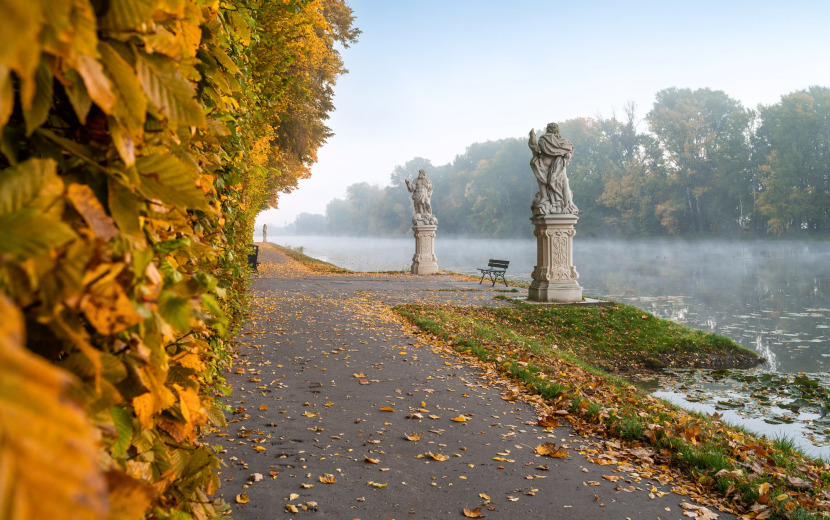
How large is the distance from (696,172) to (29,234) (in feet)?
226

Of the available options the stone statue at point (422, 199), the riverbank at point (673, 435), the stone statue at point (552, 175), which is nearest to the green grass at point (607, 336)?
the riverbank at point (673, 435)

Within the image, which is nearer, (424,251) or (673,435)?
(673,435)

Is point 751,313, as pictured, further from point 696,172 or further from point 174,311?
point 696,172

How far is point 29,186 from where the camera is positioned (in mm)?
721

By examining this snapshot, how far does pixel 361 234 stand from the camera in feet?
504

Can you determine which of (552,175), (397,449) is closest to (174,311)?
(397,449)

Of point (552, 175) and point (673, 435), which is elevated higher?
point (552, 175)

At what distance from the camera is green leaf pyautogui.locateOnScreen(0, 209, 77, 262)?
25.3 inches

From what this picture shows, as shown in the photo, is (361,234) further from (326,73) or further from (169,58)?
(169,58)

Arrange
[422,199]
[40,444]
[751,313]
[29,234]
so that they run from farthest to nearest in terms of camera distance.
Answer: [422,199] < [751,313] < [29,234] < [40,444]

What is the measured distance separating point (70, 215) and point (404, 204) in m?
115

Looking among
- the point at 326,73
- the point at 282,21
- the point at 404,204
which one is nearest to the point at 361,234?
the point at 404,204

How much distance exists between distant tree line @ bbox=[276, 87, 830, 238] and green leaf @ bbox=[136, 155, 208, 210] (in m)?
63.2

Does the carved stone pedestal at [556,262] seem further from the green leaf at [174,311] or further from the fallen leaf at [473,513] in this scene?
the green leaf at [174,311]
